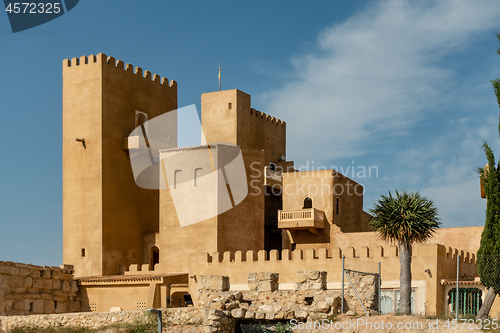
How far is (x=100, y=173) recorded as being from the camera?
36.4m

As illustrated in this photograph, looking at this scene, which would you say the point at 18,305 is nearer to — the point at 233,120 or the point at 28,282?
the point at 28,282

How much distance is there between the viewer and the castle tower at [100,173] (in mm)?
35938

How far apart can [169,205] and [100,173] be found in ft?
14.9

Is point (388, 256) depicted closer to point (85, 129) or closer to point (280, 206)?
point (280, 206)

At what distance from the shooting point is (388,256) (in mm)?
27000

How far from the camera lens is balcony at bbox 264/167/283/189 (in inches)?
1563

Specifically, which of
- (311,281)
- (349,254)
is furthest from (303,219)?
(311,281)

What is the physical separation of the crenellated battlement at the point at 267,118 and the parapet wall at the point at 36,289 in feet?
52.6

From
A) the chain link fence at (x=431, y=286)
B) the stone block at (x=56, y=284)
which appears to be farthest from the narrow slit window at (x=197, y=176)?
the chain link fence at (x=431, y=286)

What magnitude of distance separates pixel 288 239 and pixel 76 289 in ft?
38.5

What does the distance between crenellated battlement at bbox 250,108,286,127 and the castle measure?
1332mm

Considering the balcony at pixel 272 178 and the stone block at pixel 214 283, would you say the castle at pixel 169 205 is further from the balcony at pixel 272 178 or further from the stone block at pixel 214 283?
the stone block at pixel 214 283

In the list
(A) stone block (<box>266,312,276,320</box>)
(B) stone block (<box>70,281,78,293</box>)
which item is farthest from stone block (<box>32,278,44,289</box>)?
(A) stone block (<box>266,312,276,320</box>)

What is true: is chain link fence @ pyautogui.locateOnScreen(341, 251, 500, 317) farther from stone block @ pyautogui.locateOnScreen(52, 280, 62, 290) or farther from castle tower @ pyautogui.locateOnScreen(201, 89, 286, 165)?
castle tower @ pyautogui.locateOnScreen(201, 89, 286, 165)
